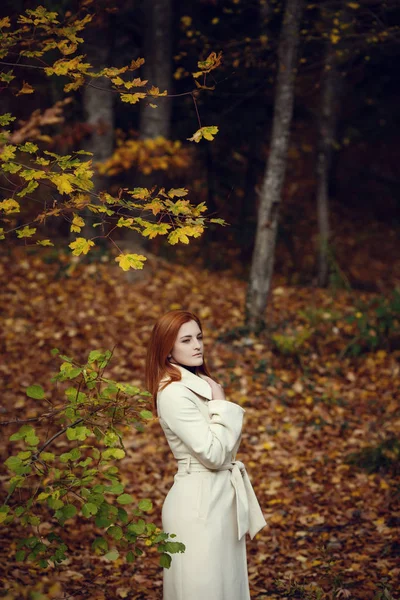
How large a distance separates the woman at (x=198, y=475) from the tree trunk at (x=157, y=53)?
8.07m

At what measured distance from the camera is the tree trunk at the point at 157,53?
10797 millimetres

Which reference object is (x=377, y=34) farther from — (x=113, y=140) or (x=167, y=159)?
(x=113, y=140)

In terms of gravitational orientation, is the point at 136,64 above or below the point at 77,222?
above

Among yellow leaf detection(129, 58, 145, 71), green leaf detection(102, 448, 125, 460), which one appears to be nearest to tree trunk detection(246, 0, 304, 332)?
yellow leaf detection(129, 58, 145, 71)

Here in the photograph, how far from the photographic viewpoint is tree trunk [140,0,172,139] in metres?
10.8

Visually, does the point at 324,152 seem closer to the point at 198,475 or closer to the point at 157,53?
the point at 157,53

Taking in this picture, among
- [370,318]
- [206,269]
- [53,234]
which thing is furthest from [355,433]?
[53,234]

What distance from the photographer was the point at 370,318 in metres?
9.52

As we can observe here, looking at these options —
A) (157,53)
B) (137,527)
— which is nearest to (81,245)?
(137,527)

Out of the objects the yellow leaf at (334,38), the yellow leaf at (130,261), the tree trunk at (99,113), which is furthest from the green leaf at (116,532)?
the tree trunk at (99,113)

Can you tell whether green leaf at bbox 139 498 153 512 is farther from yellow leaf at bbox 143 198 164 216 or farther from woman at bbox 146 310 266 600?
yellow leaf at bbox 143 198 164 216

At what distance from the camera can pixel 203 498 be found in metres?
3.20

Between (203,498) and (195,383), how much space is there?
1.85 ft

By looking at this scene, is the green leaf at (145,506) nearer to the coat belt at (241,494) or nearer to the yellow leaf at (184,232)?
the coat belt at (241,494)
